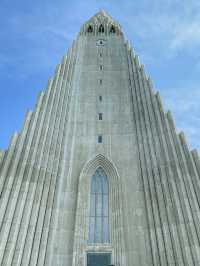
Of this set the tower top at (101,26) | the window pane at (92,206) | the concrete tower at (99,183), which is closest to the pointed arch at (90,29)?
the tower top at (101,26)

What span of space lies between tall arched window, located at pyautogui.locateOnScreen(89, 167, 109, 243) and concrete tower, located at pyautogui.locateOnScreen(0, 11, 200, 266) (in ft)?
0.22

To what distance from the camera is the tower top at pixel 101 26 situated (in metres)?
35.9

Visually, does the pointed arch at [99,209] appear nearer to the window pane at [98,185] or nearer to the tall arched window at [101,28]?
the window pane at [98,185]

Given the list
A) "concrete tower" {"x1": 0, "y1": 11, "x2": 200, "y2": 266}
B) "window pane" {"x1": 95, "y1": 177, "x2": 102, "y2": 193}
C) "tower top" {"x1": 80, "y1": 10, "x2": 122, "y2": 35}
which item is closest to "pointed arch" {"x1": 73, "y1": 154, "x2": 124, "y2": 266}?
"concrete tower" {"x1": 0, "y1": 11, "x2": 200, "y2": 266}

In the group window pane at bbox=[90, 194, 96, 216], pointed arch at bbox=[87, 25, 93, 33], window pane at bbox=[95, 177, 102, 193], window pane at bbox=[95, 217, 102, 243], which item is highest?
pointed arch at bbox=[87, 25, 93, 33]

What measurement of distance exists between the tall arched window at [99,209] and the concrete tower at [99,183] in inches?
2.7

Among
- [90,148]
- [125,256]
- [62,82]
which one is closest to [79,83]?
[62,82]

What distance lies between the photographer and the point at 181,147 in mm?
19031

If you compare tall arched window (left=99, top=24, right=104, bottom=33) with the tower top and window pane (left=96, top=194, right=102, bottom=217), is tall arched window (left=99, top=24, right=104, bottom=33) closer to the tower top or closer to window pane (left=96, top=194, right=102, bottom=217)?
the tower top

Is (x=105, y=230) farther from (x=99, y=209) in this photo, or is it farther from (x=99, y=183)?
(x=99, y=183)

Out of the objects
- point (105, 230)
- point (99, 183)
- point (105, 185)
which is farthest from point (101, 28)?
point (105, 230)

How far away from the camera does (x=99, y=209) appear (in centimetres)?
1888

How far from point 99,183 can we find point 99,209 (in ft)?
7.08

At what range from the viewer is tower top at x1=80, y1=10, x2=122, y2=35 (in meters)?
35.9
